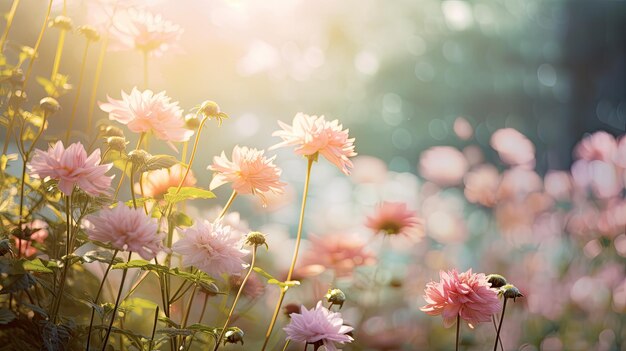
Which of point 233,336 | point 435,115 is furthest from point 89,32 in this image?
point 435,115

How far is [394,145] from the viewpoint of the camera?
18.5 ft

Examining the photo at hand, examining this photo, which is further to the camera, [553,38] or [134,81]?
[553,38]

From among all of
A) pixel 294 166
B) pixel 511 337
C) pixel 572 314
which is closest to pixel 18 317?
pixel 511 337

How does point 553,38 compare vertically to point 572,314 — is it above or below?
above

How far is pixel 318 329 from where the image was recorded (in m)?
0.86

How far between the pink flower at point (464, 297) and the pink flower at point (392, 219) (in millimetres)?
468

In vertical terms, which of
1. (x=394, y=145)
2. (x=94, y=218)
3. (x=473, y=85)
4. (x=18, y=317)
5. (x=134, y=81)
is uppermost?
(x=473, y=85)

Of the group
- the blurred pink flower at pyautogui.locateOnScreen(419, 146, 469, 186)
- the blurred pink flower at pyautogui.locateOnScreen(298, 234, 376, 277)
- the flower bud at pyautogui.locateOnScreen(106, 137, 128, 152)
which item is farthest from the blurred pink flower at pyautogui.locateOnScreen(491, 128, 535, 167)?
the flower bud at pyautogui.locateOnScreen(106, 137, 128, 152)

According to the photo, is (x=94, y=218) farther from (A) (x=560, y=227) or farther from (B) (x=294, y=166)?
(B) (x=294, y=166)

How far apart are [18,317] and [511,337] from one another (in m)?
1.61

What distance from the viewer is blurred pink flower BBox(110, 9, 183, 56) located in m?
1.10

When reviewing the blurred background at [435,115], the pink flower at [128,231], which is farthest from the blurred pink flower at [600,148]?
the pink flower at [128,231]

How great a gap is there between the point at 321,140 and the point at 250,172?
3.6 inches

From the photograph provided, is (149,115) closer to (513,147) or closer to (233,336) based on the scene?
(233,336)
